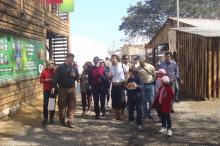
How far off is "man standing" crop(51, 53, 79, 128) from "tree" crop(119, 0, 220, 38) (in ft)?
161

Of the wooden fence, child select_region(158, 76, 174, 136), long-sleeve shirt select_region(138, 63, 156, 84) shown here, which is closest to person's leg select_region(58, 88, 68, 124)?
long-sleeve shirt select_region(138, 63, 156, 84)

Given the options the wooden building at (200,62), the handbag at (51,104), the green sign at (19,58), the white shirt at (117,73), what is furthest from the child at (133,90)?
the wooden building at (200,62)

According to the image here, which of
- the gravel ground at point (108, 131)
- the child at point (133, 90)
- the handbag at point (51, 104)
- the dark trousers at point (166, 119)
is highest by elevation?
the child at point (133, 90)

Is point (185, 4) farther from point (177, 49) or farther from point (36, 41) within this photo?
point (36, 41)

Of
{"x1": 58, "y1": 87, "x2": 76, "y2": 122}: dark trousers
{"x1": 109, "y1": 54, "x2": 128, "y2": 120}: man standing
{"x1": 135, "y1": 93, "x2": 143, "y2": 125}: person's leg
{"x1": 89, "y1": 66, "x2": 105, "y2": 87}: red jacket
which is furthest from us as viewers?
{"x1": 89, "y1": 66, "x2": 105, "y2": 87}: red jacket

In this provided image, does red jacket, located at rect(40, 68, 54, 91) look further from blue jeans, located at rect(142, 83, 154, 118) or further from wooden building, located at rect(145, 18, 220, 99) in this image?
wooden building, located at rect(145, 18, 220, 99)

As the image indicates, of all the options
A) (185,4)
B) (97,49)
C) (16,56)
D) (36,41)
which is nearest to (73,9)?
(36,41)

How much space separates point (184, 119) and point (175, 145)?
11.9 ft

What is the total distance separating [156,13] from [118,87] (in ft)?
165

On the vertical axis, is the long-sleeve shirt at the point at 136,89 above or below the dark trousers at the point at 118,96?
above

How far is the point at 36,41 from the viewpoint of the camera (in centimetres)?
1788

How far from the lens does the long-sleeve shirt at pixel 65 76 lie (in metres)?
11.4

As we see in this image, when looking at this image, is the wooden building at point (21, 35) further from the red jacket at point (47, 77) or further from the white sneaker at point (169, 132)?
the white sneaker at point (169, 132)

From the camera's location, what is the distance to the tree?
5881 centimetres
